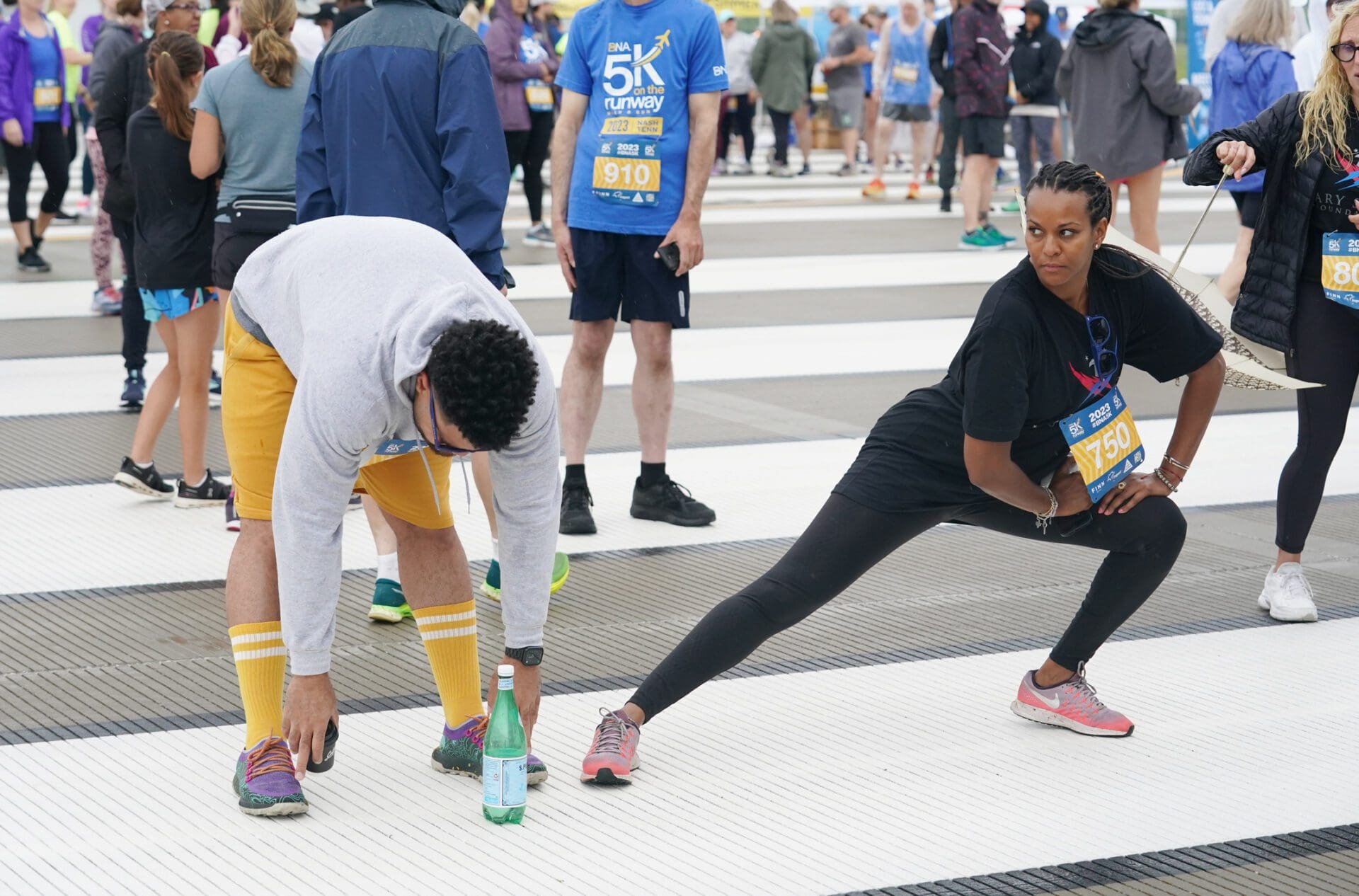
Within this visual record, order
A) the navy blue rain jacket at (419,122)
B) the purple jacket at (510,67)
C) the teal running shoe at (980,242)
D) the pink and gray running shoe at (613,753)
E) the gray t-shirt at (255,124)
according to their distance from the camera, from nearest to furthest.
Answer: the pink and gray running shoe at (613,753), the navy blue rain jacket at (419,122), the gray t-shirt at (255,124), the purple jacket at (510,67), the teal running shoe at (980,242)

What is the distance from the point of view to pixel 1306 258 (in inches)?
188

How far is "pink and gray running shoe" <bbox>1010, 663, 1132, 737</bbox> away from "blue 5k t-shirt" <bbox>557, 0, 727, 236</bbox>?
98.8 inches

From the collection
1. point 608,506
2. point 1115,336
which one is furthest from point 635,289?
point 1115,336

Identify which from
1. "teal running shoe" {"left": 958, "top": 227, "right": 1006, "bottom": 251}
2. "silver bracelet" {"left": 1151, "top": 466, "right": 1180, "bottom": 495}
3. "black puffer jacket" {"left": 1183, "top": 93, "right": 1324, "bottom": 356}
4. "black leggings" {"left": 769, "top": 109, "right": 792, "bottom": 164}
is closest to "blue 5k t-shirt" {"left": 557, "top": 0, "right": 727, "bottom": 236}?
"black puffer jacket" {"left": 1183, "top": 93, "right": 1324, "bottom": 356}

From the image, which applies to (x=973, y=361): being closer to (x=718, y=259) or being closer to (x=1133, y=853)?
(x=1133, y=853)

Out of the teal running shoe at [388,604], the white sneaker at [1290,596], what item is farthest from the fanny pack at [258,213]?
the white sneaker at [1290,596]

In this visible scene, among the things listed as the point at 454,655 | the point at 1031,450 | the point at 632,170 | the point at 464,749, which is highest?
the point at 632,170

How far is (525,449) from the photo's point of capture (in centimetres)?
318

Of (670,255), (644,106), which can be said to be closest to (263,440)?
(670,255)

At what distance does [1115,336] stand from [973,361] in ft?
1.34

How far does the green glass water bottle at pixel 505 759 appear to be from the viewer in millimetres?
3396

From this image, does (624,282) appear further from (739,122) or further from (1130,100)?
(739,122)

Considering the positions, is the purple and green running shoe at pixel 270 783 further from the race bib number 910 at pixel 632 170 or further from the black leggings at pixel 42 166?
the black leggings at pixel 42 166

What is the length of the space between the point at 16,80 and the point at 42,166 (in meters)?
1.16
